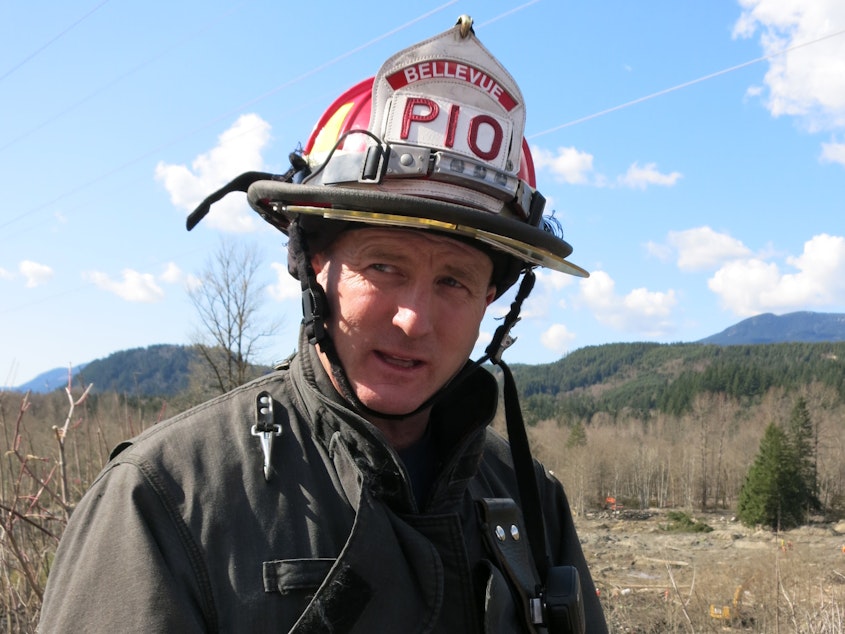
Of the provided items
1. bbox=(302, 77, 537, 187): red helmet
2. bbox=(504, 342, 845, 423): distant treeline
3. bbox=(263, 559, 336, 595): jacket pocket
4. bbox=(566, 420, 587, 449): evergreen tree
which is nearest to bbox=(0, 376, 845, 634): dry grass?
bbox=(566, 420, 587, 449): evergreen tree

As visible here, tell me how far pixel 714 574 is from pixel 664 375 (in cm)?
13774

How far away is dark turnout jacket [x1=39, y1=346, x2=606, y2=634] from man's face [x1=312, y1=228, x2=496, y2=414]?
0.35 ft

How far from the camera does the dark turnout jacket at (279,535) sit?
4.91 feet

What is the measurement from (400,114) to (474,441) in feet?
2.85

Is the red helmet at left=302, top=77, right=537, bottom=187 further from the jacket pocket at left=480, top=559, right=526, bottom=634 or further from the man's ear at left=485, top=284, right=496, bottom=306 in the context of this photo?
the jacket pocket at left=480, top=559, right=526, bottom=634

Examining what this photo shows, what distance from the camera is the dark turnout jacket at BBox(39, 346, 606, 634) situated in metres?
1.50

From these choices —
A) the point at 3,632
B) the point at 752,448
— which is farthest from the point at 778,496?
the point at 3,632

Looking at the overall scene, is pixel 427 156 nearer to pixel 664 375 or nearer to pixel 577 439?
pixel 577 439

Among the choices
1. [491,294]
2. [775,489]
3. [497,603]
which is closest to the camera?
[497,603]

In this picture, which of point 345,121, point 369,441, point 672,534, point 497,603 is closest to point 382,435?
point 369,441

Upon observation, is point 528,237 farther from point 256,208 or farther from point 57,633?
point 57,633

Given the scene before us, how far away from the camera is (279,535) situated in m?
1.66

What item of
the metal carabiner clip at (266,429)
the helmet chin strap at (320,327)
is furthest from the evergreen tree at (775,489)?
the metal carabiner clip at (266,429)

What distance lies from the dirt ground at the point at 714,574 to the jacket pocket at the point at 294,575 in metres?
3.80
